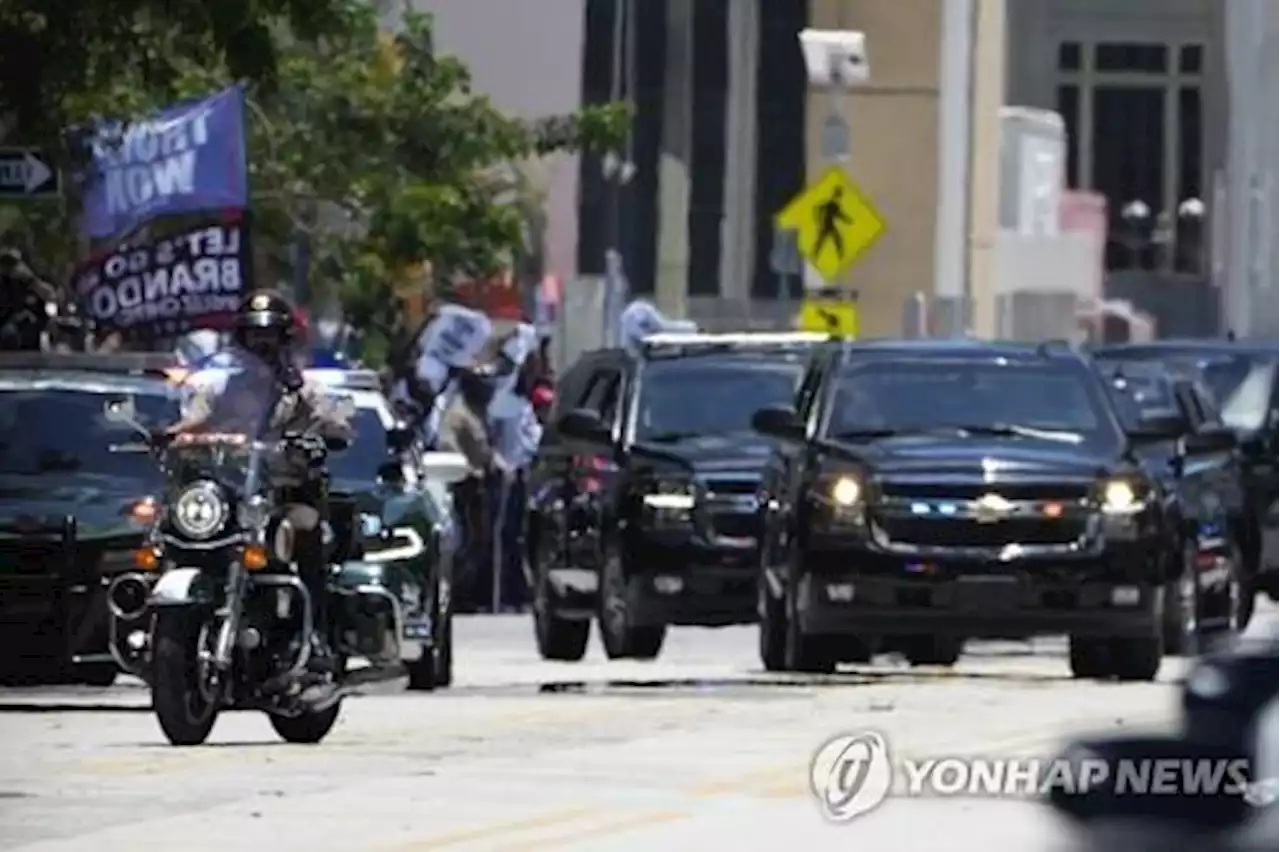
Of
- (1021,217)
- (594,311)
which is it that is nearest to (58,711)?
(594,311)

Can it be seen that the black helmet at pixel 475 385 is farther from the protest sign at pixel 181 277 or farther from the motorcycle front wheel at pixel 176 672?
the motorcycle front wheel at pixel 176 672

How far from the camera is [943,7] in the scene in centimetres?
6806

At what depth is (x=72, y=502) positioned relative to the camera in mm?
23938

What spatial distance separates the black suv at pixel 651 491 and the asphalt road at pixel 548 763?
5.87 feet

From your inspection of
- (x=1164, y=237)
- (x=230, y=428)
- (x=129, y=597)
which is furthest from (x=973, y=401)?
(x=1164, y=237)

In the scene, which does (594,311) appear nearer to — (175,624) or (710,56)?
(710,56)

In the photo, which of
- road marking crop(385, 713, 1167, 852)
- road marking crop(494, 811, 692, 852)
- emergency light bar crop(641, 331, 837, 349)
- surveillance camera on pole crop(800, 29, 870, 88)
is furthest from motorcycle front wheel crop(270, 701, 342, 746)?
surveillance camera on pole crop(800, 29, 870, 88)

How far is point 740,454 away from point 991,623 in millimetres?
4929

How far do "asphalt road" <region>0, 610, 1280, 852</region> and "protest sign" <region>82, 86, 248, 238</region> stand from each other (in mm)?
7905

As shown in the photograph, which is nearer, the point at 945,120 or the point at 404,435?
the point at 404,435

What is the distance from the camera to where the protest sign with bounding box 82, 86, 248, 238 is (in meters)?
33.9

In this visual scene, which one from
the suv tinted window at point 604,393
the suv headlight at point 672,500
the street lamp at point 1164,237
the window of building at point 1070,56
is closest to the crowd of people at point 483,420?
the suv tinted window at point 604,393

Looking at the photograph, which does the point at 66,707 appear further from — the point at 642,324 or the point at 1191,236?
the point at 1191,236

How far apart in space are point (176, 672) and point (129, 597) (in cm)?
108
